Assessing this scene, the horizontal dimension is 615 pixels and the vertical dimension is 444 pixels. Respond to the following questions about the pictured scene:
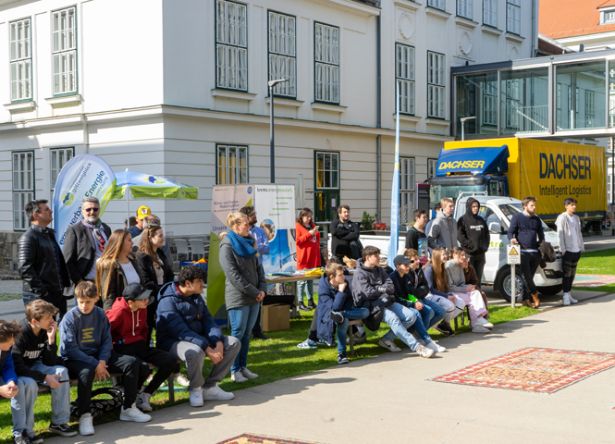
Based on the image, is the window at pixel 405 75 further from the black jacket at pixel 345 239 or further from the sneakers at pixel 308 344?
the sneakers at pixel 308 344

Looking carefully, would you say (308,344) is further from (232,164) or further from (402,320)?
(232,164)

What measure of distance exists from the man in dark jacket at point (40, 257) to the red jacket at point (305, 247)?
562cm

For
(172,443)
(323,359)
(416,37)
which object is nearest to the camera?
(172,443)

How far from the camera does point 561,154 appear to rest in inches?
1107

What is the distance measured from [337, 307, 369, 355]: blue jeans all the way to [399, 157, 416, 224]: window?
66.5 feet

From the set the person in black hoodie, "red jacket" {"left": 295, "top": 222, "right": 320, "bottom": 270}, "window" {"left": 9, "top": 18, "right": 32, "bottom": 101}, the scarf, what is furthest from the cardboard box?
"window" {"left": 9, "top": 18, "right": 32, "bottom": 101}

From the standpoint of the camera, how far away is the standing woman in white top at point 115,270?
325 inches

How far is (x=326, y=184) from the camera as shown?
2684 cm

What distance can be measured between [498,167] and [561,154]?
16.5 ft

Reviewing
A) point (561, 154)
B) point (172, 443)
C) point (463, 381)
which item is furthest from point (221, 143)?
point (172, 443)

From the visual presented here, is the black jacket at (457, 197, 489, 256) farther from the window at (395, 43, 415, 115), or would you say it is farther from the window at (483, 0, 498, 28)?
the window at (483, 0, 498, 28)

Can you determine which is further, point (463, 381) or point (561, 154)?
point (561, 154)

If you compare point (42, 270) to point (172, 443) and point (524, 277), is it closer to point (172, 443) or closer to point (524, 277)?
point (172, 443)

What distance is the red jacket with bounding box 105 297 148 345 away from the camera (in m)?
7.79
